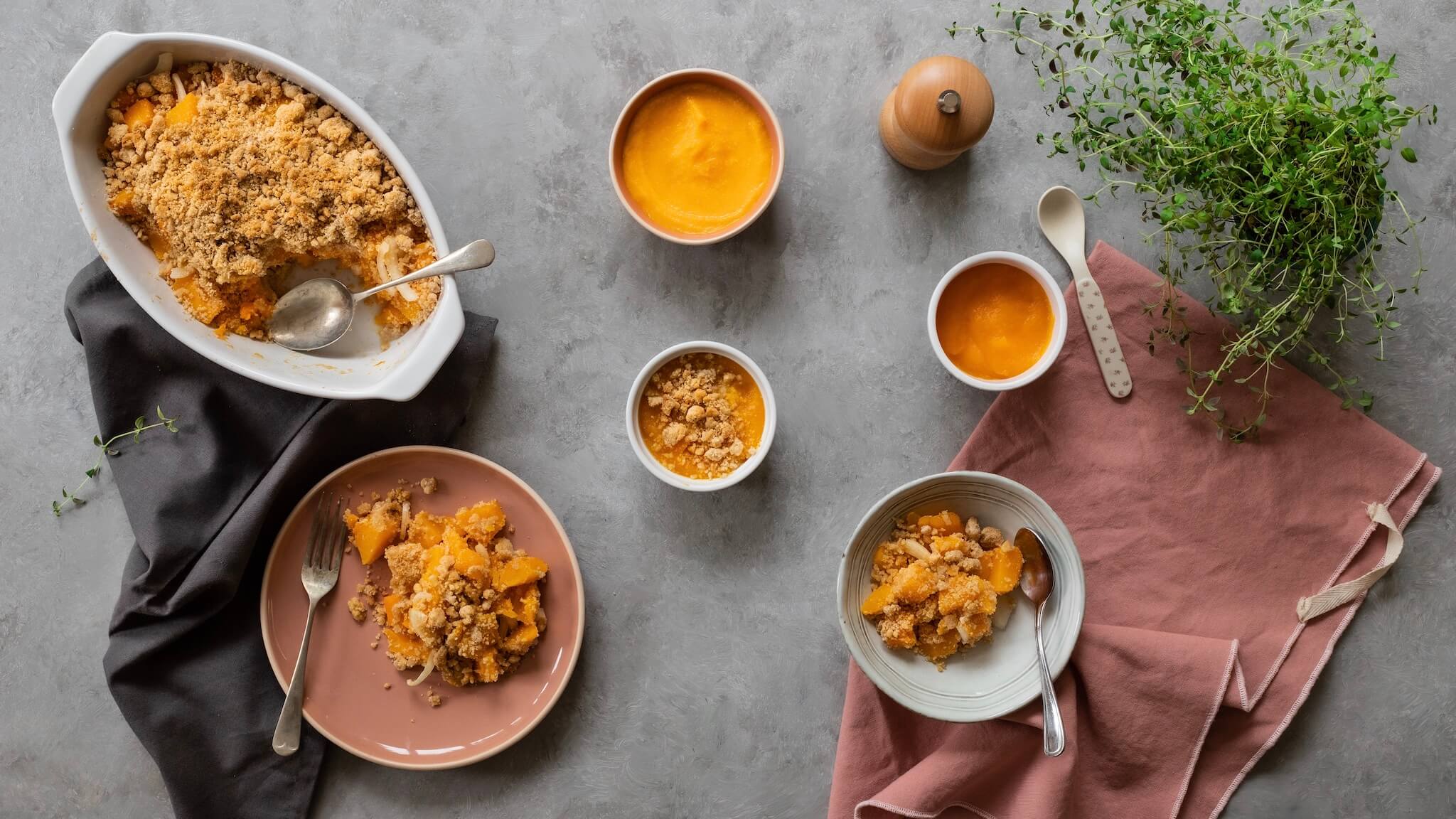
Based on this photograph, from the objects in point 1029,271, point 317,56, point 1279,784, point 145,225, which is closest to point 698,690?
point 1029,271

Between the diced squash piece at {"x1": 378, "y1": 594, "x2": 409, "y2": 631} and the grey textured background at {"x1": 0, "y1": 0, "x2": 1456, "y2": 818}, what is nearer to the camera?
the diced squash piece at {"x1": 378, "y1": 594, "x2": 409, "y2": 631}

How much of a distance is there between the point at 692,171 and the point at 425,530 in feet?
3.38

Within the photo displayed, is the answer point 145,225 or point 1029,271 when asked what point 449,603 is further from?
point 1029,271

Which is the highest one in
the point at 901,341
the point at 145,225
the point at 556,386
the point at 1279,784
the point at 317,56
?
the point at 317,56

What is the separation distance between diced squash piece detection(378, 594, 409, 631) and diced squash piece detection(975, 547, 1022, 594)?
51.3 inches

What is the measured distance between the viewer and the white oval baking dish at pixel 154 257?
1.77 metres

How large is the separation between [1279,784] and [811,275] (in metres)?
1.71

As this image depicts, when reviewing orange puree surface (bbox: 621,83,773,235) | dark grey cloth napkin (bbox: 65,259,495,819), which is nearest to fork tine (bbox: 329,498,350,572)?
dark grey cloth napkin (bbox: 65,259,495,819)

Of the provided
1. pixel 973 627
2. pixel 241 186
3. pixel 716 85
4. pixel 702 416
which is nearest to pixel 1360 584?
pixel 973 627

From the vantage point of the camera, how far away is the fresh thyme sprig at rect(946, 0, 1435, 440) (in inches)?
67.2

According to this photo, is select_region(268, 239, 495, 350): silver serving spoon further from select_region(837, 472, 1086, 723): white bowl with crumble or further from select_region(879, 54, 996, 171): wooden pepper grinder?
select_region(837, 472, 1086, 723): white bowl with crumble

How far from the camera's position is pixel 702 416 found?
6.52ft

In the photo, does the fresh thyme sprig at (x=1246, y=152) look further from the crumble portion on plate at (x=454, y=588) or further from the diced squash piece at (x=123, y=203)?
the diced squash piece at (x=123, y=203)

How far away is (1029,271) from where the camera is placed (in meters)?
2.00
